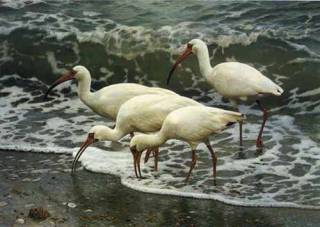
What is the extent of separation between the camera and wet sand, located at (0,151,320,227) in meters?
8.37

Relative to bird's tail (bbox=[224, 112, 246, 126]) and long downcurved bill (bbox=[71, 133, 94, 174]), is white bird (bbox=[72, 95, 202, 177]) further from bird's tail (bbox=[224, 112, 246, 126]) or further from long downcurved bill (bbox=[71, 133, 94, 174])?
bird's tail (bbox=[224, 112, 246, 126])

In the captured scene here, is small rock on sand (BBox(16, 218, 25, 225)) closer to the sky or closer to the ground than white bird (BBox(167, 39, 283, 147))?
closer to the ground

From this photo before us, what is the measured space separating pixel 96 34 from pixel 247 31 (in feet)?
11.5

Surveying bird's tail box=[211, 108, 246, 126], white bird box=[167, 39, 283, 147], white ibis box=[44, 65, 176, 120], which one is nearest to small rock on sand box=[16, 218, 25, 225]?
bird's tail box=[211, 108, 246, 126]

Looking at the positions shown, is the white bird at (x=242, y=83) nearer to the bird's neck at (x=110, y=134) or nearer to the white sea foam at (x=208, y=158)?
the white sea foam at (x=208, y=158)

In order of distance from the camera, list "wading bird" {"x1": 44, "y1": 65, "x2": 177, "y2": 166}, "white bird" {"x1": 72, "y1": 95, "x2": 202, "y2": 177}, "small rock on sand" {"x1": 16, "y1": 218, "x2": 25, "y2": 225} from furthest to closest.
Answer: "wading bird" {"x1": 44, "y1": 65, "x2": 177, "y2": 166} → "white bird" {"x1": 72, "y1": 95, "x2": 202, "y2": 177} → "small rock on sand" {"x1": 16, "y1": 218, "x2": 25, "y2": 225}

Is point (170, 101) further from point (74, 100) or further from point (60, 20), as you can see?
point (60, 20)

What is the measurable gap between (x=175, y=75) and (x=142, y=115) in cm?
594

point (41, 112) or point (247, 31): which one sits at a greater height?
point (247, 31)

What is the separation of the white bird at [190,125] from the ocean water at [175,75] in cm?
55

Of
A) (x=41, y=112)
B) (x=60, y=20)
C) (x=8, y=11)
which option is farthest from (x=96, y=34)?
(x=41, y=112)

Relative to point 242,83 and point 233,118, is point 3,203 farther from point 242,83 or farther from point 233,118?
point 242,83

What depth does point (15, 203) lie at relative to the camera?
8.93 meters

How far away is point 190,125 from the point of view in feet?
31.6
